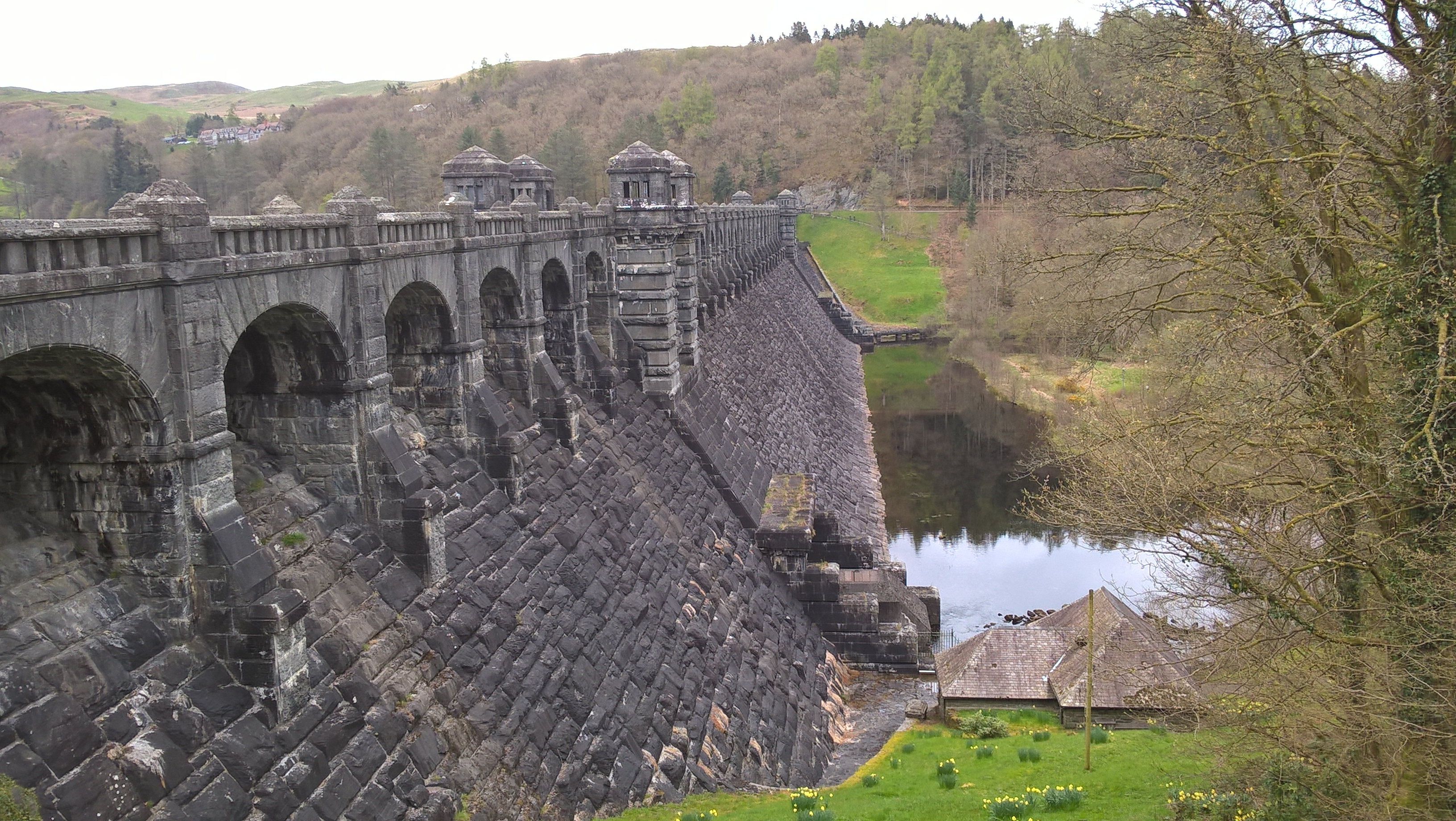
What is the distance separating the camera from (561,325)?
25016mm

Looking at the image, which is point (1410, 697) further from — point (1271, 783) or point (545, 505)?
point (545, 505)

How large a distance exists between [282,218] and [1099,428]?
1135 centimetres

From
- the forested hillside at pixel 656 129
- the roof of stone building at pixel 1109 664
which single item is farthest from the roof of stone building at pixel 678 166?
the forested hillside at pixel 656 129

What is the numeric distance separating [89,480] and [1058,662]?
2036 cm

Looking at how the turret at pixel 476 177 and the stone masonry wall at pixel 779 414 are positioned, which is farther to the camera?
the stone masonry wall at pixel 779 414

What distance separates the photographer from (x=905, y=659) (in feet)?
89.2

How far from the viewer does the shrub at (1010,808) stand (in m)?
14.8

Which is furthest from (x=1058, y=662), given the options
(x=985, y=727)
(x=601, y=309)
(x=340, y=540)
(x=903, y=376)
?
(x=903, y=376)

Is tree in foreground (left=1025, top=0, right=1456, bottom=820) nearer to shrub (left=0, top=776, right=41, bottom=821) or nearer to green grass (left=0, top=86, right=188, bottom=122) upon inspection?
shrub (left=0, top=776, right=41, bottom=821)

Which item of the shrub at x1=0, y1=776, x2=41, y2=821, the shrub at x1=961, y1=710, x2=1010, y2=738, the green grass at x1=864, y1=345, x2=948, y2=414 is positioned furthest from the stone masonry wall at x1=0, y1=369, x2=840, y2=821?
the green grass at x1=864, y1=345, x2=948, y2=414

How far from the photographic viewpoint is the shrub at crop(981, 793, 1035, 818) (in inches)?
583

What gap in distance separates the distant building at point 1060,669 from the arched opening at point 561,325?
37.5ft

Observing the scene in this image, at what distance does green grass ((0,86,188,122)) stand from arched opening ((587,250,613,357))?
107m

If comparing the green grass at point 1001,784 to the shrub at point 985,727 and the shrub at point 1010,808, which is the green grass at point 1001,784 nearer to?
the shrub at point 1010,808
